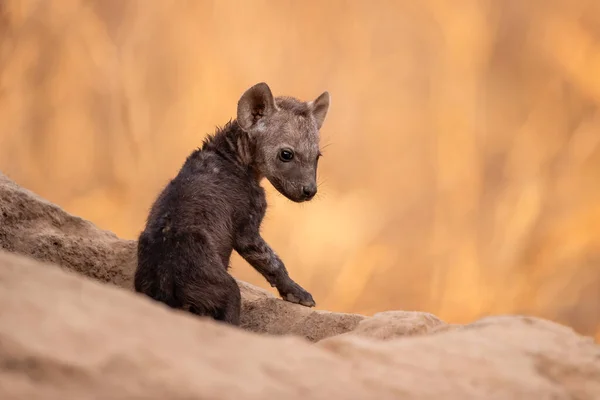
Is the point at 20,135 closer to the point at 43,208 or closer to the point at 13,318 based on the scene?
the point at 43,208

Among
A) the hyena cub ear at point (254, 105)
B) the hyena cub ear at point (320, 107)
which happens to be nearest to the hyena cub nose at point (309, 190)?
the hyena cub ear at point (254, 105)

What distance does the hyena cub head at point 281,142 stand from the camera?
5.09 m

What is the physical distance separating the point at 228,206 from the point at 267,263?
1.49ft

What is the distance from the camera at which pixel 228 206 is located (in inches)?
189

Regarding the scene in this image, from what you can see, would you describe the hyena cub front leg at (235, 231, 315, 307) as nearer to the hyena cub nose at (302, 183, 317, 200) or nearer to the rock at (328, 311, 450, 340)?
the hyena cub nose at (302, 183, 317, 200)

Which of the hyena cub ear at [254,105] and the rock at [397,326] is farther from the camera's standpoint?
the hyena cub ear at [254,105]

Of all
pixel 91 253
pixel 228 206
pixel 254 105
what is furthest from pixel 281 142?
pixel 91 253

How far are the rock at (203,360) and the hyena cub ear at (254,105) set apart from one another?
2.52 meters

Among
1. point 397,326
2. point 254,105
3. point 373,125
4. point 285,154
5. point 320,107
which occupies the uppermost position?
point 373,125

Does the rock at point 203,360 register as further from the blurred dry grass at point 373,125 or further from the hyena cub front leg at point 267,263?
the blurred dry grass at point 373,125

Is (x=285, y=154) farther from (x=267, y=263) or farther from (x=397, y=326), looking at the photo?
(x=397, y=326)

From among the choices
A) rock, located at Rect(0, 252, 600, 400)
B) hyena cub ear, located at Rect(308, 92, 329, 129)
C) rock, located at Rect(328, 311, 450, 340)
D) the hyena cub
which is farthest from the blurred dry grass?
rock, located at Rect(0, 252, 600, 400)

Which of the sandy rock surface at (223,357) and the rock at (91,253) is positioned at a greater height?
the rock at (91,253)

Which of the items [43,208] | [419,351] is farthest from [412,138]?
[419,351]
